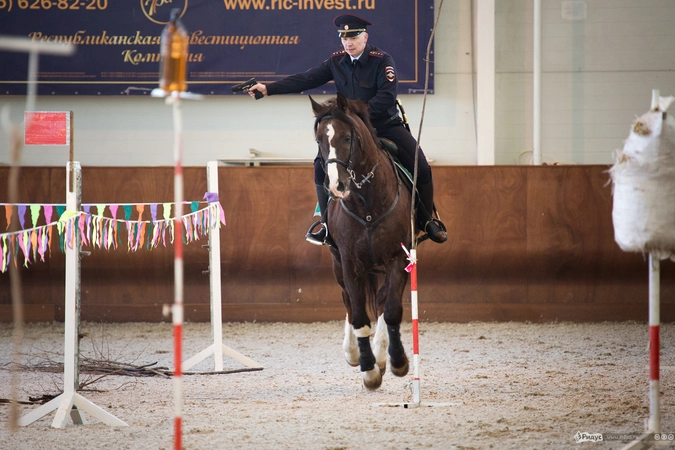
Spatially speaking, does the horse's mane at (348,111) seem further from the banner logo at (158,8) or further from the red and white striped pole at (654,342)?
the banner logo at (158,8)

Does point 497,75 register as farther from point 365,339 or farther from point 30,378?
point 30,378

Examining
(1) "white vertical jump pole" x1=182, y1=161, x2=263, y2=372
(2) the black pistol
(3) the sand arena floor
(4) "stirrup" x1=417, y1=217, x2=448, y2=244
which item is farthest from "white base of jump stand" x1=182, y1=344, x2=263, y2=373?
(2) the black pistol

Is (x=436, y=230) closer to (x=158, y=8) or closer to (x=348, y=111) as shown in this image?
(x=348, y=111)

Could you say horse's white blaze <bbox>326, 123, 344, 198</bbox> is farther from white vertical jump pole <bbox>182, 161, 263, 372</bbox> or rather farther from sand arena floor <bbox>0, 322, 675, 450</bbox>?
white vertical jump pole <bbox>182, 161, 263, 372</bbox>

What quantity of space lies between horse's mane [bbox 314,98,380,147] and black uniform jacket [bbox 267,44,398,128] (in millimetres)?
281

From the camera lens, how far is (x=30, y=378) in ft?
19.1

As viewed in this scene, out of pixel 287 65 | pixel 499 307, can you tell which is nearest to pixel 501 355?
pixel 499 307

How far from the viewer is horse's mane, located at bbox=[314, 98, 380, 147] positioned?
4770 millimetres

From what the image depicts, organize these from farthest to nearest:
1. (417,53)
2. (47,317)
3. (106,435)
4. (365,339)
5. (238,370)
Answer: (417,53), (47,317), (238,370), (365,339), (106,435)

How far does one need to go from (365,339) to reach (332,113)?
156cm

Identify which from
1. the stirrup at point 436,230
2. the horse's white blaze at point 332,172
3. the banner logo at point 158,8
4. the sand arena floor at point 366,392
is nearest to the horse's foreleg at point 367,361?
the sand arena floor at point 366,392

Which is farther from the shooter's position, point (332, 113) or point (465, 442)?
point (332, 113)

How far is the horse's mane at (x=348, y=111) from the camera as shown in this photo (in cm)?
477

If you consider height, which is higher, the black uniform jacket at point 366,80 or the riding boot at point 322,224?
the black uniform jacket at point 366,80
